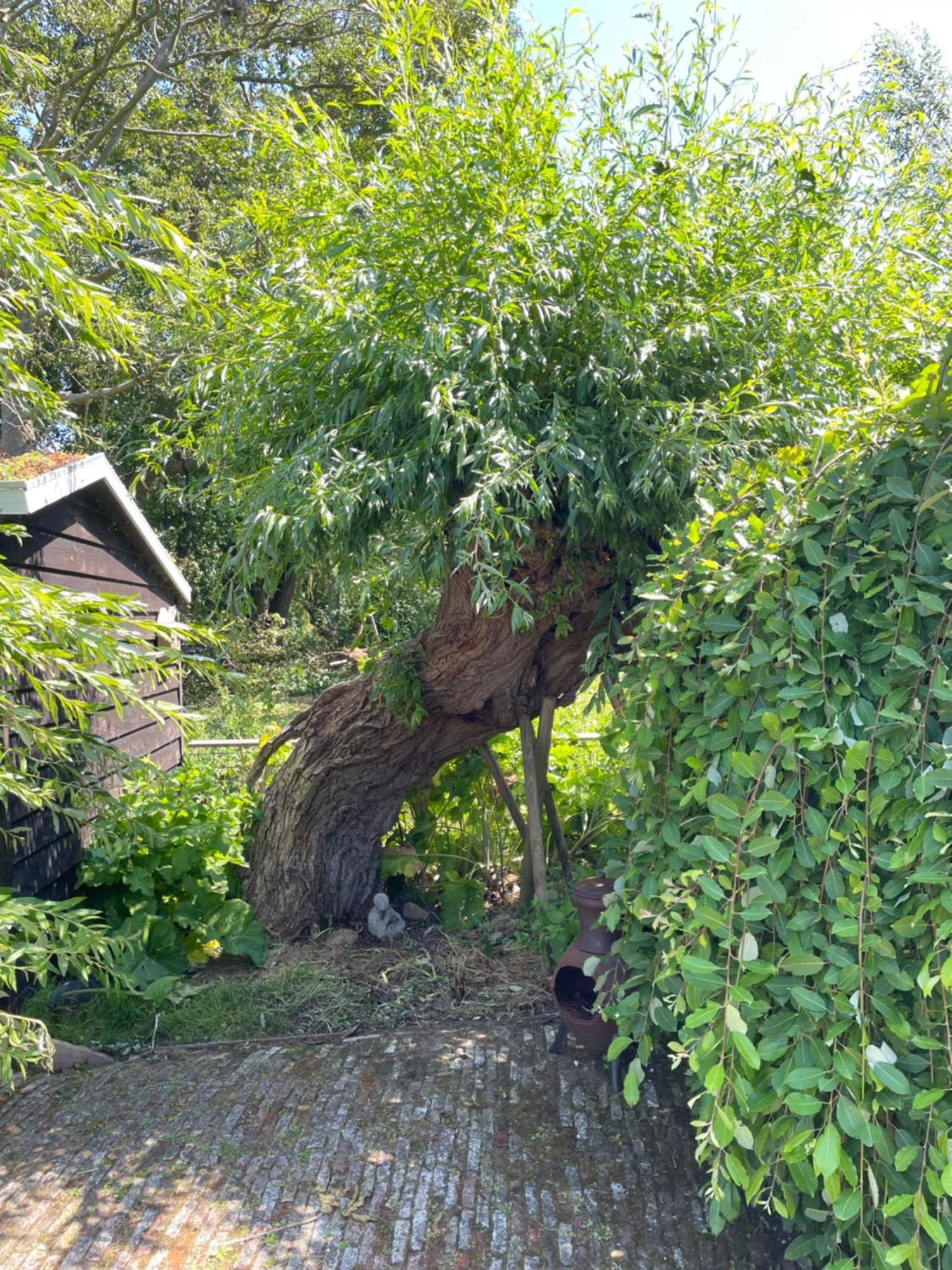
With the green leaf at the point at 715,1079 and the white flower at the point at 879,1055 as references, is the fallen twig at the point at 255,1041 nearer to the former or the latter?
the green leaf at the point at 715,1079

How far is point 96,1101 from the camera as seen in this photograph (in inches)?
126

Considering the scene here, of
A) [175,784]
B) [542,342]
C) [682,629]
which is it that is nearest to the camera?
[682,629]

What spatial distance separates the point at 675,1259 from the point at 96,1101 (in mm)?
2041

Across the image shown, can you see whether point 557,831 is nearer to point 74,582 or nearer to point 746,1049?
point 74,582

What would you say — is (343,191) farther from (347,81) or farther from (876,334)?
(347,81)

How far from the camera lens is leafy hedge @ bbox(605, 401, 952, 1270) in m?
1.67

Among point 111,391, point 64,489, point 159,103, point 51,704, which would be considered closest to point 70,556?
point 64,489

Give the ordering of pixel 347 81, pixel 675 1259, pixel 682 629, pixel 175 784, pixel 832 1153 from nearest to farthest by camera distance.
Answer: pixel 832 1153
pixel 682 629
pixel 675 1259
pixel 175 784
pixel 347 81

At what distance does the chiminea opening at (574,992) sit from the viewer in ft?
11.3

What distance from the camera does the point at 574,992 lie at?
3584mm

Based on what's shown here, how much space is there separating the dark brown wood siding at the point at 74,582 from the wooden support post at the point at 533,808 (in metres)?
1.72

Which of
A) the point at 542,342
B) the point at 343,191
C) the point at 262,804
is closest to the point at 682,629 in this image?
the point at 542,342

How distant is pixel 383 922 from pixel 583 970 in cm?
179

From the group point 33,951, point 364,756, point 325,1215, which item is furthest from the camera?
point 364,756
